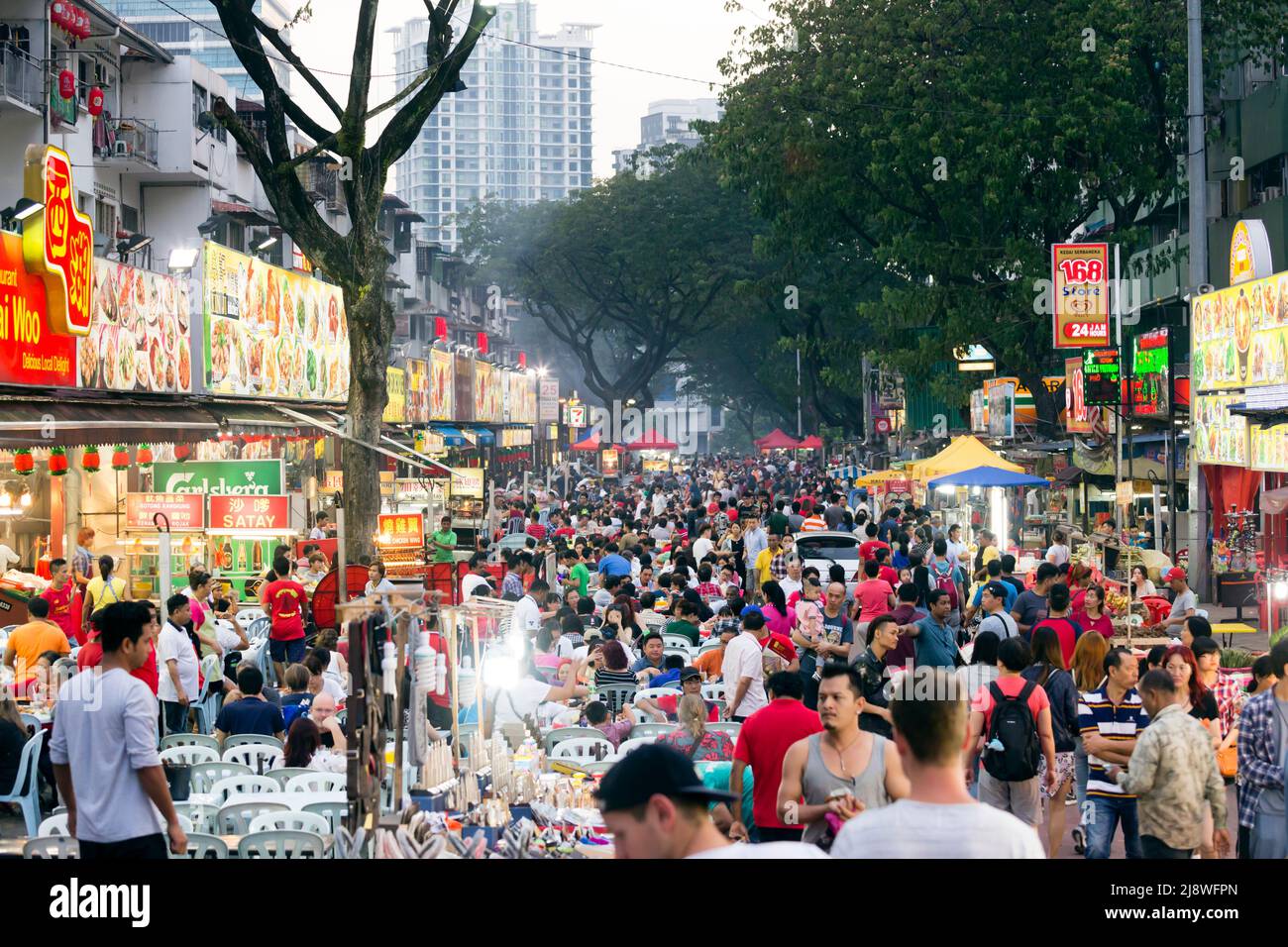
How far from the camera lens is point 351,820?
25.6 feet

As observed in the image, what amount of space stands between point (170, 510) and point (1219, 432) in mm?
14019

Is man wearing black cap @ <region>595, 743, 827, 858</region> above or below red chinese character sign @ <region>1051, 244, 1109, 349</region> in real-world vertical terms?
below

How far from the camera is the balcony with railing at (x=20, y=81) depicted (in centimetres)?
2845

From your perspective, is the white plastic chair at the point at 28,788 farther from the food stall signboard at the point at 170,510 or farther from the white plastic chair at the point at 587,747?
the food stall signboard at the point at 170,510

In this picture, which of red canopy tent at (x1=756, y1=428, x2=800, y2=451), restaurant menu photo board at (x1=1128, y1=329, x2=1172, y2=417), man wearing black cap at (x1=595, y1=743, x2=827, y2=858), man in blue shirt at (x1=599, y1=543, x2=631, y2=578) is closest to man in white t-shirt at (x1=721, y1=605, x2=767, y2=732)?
man wearing black cap at (x1=595, y1=743, x2=827, y2=858)

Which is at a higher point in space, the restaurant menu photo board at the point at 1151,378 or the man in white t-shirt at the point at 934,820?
the restaurant menu photo board at the point at 1151,378

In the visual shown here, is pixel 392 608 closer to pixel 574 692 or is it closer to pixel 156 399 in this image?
pixel 574 692

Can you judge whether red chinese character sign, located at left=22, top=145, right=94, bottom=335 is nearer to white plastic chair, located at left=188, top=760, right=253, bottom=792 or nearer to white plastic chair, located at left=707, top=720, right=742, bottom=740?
white plastic chair, located at left=188, top=760, right=253, bottom=792

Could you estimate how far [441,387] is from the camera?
143 ft

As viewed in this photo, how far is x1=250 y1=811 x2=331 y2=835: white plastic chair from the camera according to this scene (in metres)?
8.87

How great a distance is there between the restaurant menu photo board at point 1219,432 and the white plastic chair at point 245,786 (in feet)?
47.7

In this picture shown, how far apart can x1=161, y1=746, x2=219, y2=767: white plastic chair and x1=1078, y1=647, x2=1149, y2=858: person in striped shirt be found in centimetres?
598

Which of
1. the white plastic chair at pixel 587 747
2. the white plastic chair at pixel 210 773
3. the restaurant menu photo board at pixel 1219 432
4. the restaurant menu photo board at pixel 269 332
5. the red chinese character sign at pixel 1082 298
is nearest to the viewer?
the white plastic chair at pixel 210 773

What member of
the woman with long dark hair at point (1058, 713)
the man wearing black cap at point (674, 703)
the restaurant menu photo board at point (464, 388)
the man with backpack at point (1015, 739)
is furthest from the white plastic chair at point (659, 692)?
the restaurant menu photo board at point (464, 388)
